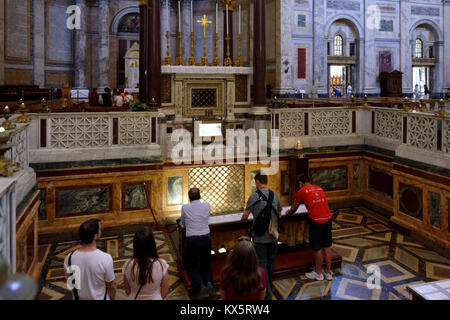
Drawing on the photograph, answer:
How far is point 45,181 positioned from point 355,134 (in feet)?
21.6

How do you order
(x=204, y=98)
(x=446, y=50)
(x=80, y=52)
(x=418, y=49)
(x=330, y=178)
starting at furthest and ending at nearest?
(x=418, y=49) < (x=446, y=50) < (x=80, y=52) < (x=204, y=98) < (x=330, y=178)

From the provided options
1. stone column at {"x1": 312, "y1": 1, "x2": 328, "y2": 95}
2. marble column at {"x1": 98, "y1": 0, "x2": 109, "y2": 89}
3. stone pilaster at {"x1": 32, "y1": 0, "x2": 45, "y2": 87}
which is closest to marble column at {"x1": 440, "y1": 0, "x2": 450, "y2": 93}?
stone column at {"x1": 312, "y1": 1, "x2": 328, "y2": 95}

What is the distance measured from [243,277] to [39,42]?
19044 millimetres

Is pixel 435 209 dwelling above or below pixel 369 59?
below

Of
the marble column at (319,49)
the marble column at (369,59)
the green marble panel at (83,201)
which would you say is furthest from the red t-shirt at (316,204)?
the marble column at (369,59)

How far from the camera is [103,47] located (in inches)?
800

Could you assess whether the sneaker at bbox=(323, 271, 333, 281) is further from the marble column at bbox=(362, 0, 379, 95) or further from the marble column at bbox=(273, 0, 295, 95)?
the marble column at bbox=(362, 0, 379, 95)

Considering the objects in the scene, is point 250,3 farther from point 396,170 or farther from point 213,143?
point 396,170

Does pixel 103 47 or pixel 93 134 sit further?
pixel 103 47

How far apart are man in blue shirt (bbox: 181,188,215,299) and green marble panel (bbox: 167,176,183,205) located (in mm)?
2905

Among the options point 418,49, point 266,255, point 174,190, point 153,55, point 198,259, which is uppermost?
point 418,49

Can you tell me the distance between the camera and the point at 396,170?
Result: 23.9 feet

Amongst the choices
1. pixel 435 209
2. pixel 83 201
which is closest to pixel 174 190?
pixel 83 201

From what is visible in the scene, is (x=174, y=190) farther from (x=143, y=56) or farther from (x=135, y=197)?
(x=143, y=56)
